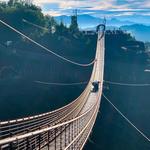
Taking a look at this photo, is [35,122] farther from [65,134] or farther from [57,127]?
[65,134]

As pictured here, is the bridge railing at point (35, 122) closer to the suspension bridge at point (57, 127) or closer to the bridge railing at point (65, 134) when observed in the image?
the suspension bridge at point (57, 127)

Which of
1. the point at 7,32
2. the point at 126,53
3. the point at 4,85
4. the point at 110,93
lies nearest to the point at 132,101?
the point at 110,93

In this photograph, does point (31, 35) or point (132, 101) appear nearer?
point (132, 101)

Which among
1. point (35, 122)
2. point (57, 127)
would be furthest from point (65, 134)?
point (57, 127)

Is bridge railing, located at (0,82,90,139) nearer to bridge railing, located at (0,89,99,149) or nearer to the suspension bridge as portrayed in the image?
→ the suspension bridge

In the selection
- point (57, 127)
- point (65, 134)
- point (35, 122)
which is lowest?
point (65, 134)

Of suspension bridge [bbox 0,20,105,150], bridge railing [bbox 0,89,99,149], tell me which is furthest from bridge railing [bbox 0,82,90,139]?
bridge railing [bbox 0,89,99,149]

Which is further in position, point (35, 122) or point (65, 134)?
point (65, 134)

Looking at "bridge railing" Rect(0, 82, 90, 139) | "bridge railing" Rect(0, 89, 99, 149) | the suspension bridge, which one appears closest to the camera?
the suspension bridge

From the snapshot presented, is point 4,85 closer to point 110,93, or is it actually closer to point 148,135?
point 110,93
